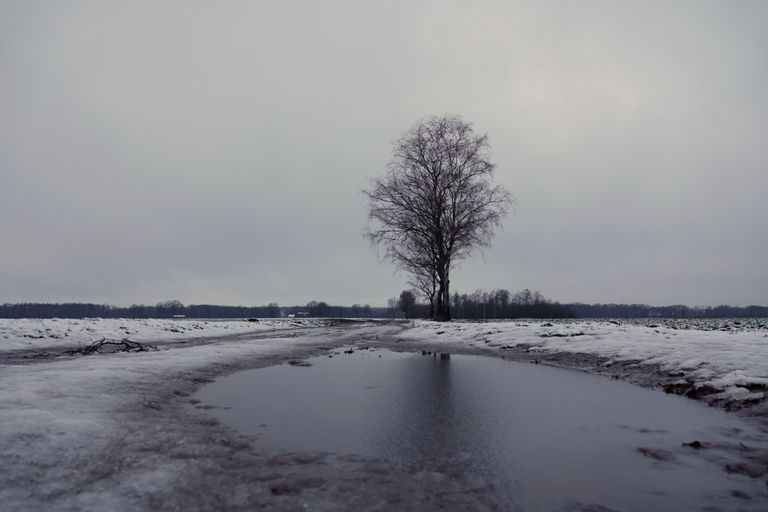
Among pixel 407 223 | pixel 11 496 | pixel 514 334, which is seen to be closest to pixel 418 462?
pixel 11 496

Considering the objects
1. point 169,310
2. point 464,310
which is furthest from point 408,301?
point 169,310

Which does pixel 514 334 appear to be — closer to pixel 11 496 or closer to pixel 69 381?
pixel 69 381

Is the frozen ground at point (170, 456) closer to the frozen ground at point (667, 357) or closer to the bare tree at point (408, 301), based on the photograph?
the frozen ground at point (667, 357)

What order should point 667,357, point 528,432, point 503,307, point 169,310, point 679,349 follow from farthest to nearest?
point 169,310, point 503,307, point 679,349, point 667,357, point 528,432

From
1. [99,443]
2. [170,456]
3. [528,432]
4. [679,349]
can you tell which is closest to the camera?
[170,456]

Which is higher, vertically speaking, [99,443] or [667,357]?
[667,357]

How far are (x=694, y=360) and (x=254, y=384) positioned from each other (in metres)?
7.61

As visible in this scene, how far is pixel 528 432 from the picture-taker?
416cm

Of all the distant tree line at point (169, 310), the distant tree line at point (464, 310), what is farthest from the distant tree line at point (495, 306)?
the distant tree line at point (169, 310)

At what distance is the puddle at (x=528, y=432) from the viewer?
280 cm

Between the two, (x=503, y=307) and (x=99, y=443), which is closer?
(x=99, y=443)

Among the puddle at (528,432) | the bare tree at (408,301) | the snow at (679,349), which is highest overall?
the bare tree at (408,301)

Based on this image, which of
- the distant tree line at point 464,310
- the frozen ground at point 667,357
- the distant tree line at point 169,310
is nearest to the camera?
the frozen ground at point 667,357

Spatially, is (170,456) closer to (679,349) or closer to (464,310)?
(679,349)
